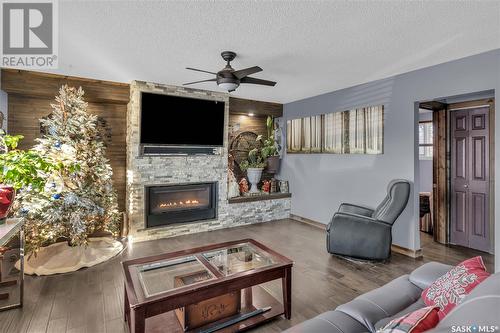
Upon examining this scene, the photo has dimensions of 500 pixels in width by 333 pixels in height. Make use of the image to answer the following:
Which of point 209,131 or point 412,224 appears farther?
point 209,131

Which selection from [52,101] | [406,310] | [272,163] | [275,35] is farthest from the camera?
[272,163]

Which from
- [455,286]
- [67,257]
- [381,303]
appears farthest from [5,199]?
[455,286]

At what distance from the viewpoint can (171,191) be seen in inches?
191

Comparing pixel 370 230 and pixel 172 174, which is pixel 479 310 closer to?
pixel 370 230

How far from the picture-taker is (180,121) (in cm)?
479

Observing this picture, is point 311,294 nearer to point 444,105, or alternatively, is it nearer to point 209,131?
point 209,131

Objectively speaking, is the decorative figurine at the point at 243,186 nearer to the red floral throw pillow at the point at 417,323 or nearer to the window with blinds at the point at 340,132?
the window with blinds at the point at 340,132

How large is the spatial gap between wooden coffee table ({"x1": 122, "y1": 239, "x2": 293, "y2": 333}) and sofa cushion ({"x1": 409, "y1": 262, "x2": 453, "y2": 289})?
3.07 feet

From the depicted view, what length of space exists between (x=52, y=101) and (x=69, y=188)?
1.65 metres

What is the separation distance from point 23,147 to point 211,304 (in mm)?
3933

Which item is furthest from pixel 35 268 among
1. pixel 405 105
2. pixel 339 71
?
pixel 405 105

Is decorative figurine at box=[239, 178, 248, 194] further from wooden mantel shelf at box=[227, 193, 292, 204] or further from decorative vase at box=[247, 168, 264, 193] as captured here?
wooden mantel shelf at box=[227, 193, 292, 204]

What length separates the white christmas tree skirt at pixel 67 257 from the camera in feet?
10.9

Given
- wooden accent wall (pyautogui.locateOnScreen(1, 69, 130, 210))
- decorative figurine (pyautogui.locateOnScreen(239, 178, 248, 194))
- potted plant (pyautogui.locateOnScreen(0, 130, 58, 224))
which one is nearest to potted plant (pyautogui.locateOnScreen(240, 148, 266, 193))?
decorative figurine (pyautogui.locateOnScreen(239, 178, 248, 194))
